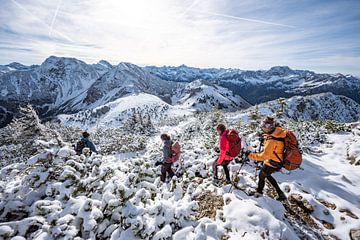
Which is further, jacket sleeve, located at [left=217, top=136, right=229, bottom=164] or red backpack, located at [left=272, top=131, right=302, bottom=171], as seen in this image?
jacket sleeve, located at [left=217, top=136, right=229, bottom=164]

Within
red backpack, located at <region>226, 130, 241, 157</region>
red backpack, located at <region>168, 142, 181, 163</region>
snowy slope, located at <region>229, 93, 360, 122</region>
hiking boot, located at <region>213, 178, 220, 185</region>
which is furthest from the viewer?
snowy slope, located at <region>229, 93, 360, 122</region>

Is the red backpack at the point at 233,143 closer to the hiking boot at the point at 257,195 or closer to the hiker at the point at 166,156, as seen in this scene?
the hiking boot at the point at 257,195

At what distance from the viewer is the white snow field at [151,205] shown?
14.4 feet

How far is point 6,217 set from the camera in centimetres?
499

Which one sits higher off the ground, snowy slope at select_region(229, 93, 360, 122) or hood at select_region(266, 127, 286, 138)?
hood at select_region(266, 127, 286, 138)

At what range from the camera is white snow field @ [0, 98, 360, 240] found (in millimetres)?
4402

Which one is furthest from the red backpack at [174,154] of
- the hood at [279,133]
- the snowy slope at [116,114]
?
the snowy slope at [116,114]

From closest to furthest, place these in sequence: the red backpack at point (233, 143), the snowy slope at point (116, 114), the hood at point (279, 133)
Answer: the hood at point (279, 133) → the red backpack at point (233, 143) → the snowy slope at point (116, 114)

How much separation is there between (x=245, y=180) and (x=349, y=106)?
14257 centimetres

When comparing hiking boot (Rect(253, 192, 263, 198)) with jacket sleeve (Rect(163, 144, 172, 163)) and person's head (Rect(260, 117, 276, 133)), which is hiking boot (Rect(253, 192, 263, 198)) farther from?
jacket sleeve (Rect(163, 144, 172, 163))

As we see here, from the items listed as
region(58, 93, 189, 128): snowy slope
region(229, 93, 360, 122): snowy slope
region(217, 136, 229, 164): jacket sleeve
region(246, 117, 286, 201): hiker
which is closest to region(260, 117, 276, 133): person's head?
region(246, 117, 286, 201): hiker

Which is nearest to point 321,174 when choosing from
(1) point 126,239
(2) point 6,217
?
(1) point 126,239

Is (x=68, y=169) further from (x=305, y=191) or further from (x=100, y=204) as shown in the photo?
(x=305, y=191)

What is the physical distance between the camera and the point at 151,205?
4.96 m
